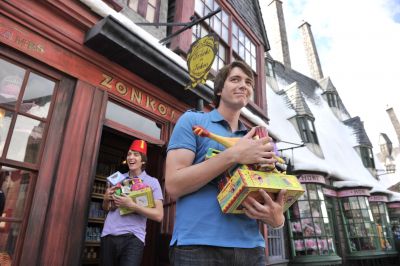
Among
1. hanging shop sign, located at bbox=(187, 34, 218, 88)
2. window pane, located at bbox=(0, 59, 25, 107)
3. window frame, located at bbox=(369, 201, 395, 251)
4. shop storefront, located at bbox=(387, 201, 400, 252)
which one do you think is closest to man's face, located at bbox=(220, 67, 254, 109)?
hanging shop sign, located at bbox=(187, 34, 218, 88)

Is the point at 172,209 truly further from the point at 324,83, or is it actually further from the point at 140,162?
the point at 324,83

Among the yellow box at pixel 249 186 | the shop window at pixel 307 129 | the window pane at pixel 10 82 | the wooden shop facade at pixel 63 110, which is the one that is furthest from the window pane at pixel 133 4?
the shop window at pixel 307 129

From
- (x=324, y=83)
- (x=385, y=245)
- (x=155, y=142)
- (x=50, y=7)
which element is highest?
(x=324, y=83)

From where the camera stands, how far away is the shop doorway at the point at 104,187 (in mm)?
4512

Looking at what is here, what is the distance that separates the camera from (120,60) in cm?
379

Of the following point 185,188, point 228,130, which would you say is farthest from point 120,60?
point 185,188

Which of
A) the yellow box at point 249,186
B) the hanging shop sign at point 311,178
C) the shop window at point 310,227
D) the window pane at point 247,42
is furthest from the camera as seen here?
the hanging shop sign at point 311,178

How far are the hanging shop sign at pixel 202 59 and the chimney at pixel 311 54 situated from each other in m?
19.2

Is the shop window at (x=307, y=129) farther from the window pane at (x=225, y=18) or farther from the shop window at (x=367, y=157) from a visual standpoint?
the window pane at (x=225, y=18)

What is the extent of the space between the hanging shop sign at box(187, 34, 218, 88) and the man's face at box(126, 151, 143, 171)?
1.32 metres

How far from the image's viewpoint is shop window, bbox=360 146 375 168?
658 inches

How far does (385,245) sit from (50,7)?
15374 millimetres

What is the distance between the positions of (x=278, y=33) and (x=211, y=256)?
774 inches

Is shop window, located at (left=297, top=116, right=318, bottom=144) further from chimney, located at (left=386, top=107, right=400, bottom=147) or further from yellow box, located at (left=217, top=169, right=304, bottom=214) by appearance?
chimney, located at (left=386, top=107, right=400, bottom=147)
